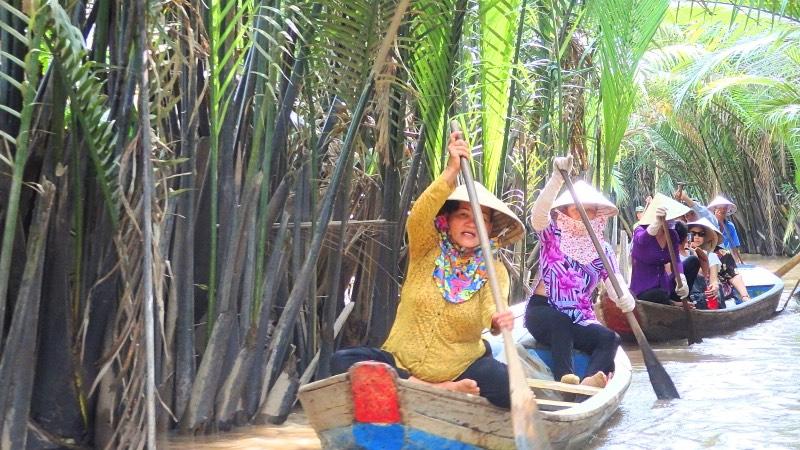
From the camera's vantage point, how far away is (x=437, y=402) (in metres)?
3.76

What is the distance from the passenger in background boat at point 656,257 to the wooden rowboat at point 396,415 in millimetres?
4442

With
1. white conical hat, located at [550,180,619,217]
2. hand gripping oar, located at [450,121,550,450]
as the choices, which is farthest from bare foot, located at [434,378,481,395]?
white conical hat, located at [550,180,619,217]

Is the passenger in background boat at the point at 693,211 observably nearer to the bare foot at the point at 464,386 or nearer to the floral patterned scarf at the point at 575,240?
the floral patterned scarf at the point at 575,240

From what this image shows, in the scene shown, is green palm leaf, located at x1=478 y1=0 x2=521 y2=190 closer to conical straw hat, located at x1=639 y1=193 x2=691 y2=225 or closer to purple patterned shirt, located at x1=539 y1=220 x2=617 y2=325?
purple patterned shirt, located at x1=539 y1=220 x2=617 y2=325

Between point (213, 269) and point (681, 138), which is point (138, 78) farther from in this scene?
point (681, 138)

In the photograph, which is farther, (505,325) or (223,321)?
(223,321)

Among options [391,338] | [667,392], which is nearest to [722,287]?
[667,392]

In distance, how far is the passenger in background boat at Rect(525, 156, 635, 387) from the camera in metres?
5.46

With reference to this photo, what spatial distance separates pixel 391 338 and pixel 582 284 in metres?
1.83

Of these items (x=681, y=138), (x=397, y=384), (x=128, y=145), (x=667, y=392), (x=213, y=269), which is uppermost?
(x=681, y=138)

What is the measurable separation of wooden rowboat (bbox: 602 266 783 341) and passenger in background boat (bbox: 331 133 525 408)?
431 centimetres

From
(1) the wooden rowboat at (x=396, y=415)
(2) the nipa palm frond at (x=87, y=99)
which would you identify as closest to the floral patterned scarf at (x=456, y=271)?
(1) the wooden rowboat at (x=396, y=415)

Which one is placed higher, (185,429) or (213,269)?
(213,269)

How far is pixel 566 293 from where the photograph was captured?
Result: 556cm
